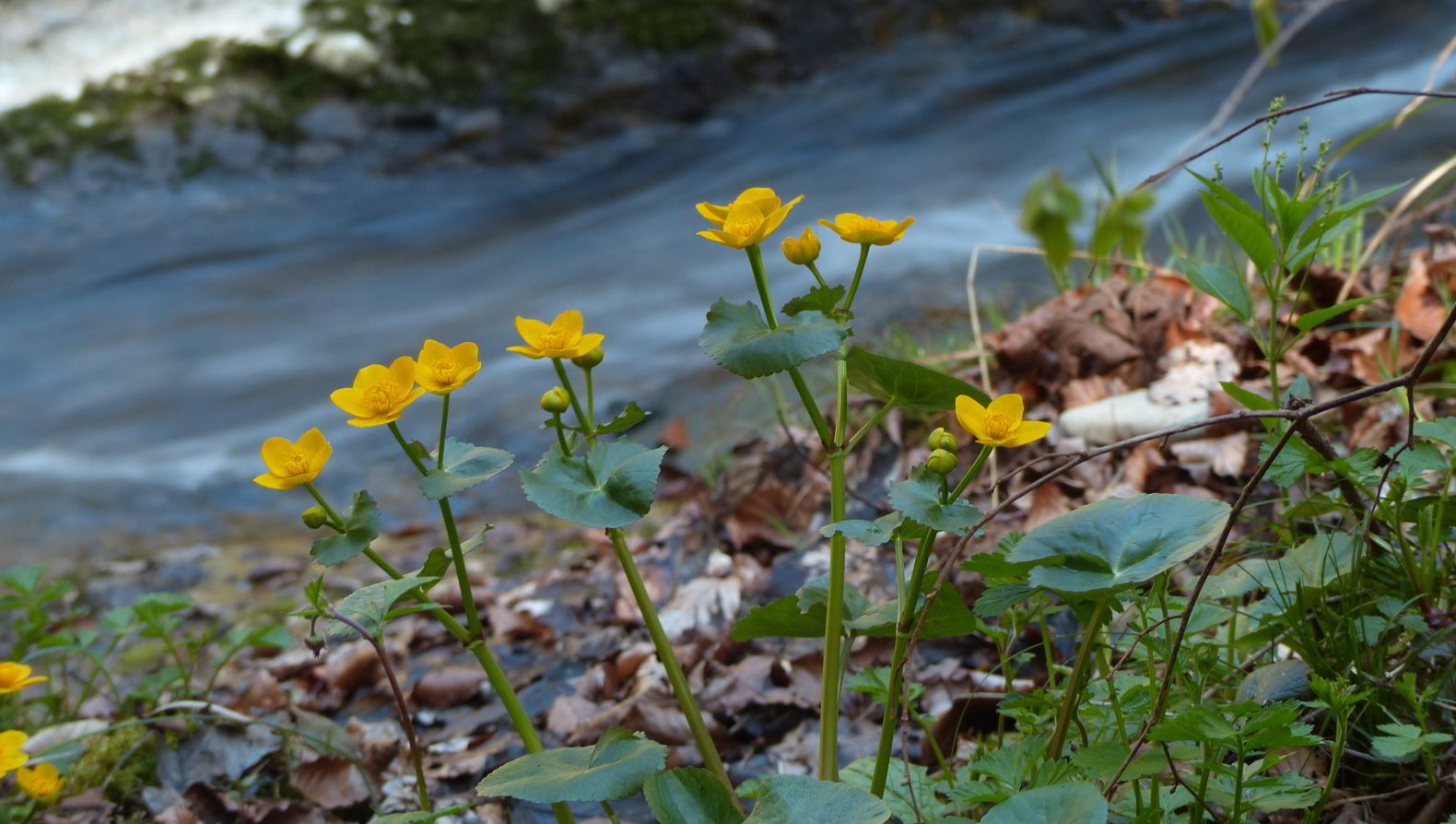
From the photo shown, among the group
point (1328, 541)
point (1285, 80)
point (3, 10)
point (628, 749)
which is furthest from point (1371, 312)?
point (3, 10)

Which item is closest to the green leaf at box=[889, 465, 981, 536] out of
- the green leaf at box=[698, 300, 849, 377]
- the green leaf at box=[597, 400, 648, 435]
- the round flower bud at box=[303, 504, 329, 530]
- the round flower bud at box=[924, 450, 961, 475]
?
the round flower bud at box=[924, 450, 961, 475]

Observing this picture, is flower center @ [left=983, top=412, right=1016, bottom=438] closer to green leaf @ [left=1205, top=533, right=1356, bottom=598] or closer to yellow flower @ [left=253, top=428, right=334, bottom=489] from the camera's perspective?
green leaf @ [left=1205, top=533, right=1356, bottom=598]

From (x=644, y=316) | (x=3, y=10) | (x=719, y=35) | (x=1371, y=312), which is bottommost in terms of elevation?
(x=644, y=316)

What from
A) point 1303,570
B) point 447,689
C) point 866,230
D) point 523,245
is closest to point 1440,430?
point 1303,570

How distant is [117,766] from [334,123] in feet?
19.0

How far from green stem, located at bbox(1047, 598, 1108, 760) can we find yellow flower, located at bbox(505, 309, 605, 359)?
1.71ft

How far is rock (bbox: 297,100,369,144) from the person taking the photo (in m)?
6.70

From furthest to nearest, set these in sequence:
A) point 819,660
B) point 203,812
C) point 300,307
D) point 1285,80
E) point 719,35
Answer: point 719,35, point 1285,80, point 300,307, point 819,660, point 203,812

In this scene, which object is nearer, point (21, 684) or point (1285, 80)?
point (21, 684)

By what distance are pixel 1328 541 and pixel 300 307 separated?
17.0 feet

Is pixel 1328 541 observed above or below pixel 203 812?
above

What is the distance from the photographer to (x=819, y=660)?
1.84 meters

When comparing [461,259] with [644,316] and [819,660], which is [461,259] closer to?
[644,316]

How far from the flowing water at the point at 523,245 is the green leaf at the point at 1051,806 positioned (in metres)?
2.92
